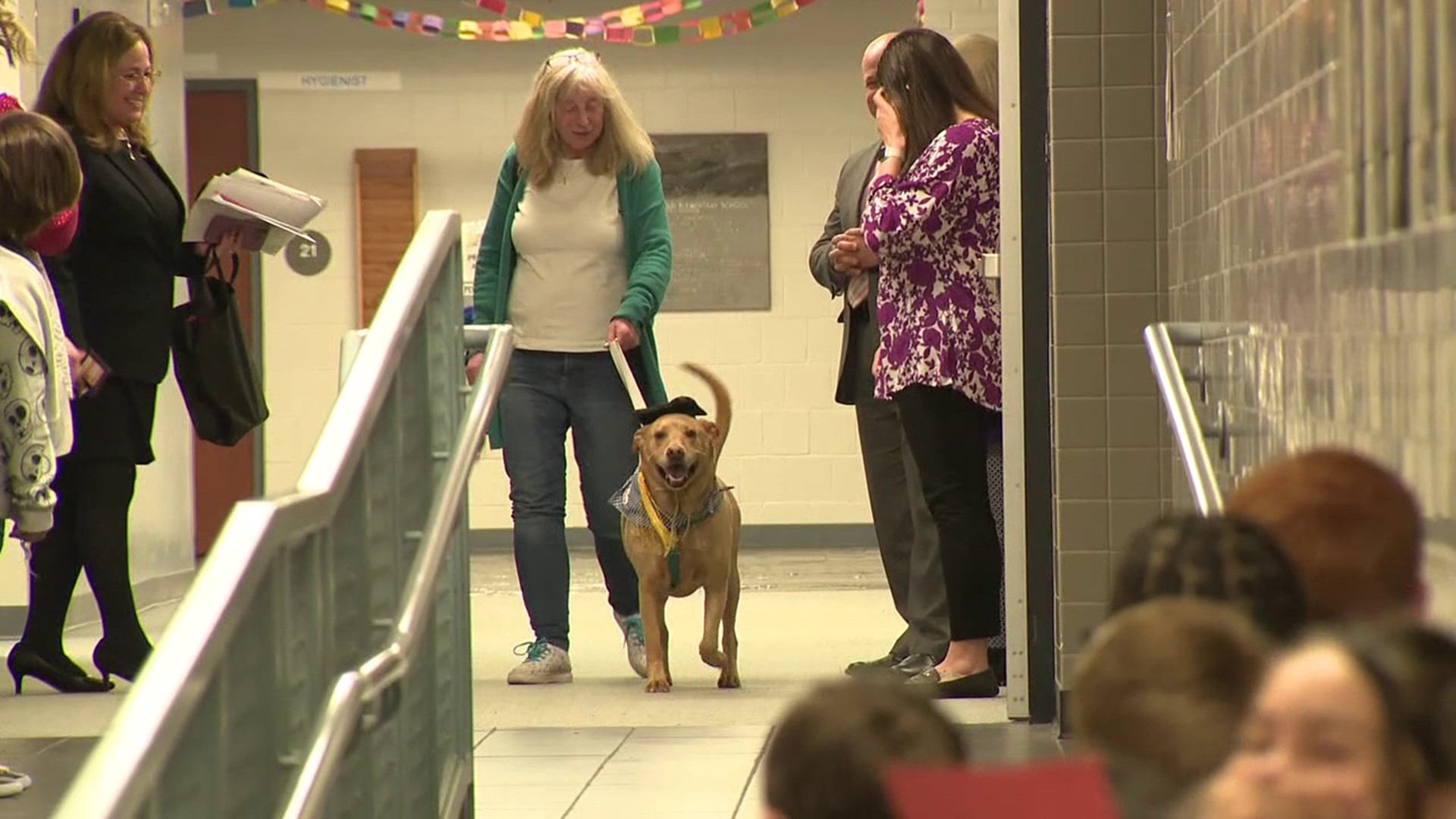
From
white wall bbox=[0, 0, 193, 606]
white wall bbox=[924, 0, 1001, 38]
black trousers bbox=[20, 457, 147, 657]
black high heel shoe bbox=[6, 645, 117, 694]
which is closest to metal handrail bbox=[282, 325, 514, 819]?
black trousers bbox=[20, 457, 147, 657]

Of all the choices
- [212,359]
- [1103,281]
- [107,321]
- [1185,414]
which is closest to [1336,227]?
[1185,414]

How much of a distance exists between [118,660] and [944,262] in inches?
85.8

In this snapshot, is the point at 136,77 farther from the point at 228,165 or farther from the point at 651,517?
the point at 228,165

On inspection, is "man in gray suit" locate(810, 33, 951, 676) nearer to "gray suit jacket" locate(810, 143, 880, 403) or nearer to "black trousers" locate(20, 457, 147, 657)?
"gray suit jacket" locate(810, 143, 880, 403)

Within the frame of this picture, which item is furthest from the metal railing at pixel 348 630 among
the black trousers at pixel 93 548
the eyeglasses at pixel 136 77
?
the eyeglasses at pixel 136 77

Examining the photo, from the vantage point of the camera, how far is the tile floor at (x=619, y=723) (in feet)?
13.5

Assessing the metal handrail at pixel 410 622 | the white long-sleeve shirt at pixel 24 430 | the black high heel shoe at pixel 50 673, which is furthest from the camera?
A: the black high heel shoe at pixel 50 673

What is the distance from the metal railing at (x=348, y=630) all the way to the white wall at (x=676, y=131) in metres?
6.54

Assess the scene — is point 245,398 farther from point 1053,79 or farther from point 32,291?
point 1053,79

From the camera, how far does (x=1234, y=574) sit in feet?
5.30

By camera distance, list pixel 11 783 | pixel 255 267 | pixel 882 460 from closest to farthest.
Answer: pixel 11 783, pixel 882 460, pixel 255 267

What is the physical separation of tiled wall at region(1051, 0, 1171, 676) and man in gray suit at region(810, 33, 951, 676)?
655mm

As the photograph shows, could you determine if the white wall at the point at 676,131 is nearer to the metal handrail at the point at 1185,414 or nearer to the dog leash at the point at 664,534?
the dog leash at the point at 664,534

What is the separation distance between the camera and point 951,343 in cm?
486
